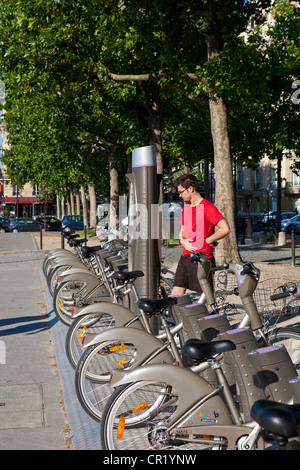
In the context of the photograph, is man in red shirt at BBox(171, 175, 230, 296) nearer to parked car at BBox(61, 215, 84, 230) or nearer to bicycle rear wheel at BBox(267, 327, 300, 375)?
bicycle rear wheel at BBox(267, 327, 300, 375)

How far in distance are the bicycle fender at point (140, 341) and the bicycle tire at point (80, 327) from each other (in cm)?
93

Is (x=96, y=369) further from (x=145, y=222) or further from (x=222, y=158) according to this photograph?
(x=222, y=158)

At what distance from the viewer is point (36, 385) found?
5.42 meters

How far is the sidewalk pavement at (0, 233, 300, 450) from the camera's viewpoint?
160 inches

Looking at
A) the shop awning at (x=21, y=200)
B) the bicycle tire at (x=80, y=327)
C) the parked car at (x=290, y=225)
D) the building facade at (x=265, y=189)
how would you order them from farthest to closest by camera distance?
the shop awning at (x=21, y=200), the building facade at (x=265, y=189), the parked car at (x=290, y=225), the bicycle tire at (x=80, y=327)

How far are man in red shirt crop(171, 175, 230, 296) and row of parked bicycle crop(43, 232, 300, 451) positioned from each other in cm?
50

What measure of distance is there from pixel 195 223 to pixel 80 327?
1.50 metres

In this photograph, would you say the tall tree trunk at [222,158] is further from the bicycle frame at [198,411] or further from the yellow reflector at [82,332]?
the bicycle frame at [198,411]

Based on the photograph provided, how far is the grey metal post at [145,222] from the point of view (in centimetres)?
662

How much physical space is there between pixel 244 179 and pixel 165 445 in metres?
72.9

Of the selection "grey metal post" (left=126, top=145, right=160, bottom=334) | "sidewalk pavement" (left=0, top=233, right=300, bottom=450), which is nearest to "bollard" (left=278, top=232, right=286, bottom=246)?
"sidewalk pavement" (left=0, top=233, right=300, bottom=450)

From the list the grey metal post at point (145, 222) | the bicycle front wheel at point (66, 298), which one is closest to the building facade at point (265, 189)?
the bicycle front wheel at point (66, 298)

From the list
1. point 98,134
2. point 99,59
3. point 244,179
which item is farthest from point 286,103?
point 244,179

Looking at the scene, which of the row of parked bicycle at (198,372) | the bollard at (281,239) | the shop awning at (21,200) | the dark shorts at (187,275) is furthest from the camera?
the shop awning at (21,200)
